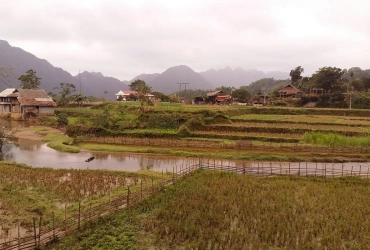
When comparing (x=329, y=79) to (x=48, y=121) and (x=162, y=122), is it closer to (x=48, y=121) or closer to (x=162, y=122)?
(x=162, y=122)

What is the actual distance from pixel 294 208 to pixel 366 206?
378 cm

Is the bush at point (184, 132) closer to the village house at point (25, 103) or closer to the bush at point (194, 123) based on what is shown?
the bush at point (194, 123)

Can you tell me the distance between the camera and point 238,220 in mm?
13656

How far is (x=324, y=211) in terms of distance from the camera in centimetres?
1470

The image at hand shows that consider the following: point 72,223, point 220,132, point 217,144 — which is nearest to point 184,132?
point 220,132

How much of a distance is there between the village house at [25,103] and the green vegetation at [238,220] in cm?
4231

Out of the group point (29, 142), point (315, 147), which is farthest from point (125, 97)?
point (315, 147)

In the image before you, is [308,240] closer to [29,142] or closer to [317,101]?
[29,142]

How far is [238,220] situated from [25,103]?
47.7 m

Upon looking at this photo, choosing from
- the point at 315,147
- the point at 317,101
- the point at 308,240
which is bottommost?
the point at 308,240

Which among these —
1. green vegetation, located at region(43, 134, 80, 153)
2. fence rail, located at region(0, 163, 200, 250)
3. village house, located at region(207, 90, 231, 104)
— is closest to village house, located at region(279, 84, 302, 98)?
village house, located at region(207, 90, 231, 104)

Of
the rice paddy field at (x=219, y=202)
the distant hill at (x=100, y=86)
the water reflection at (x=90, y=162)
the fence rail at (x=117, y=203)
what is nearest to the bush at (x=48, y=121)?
the water reflection at (x=90, y=162)

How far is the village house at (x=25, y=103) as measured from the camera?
50750 millimetres

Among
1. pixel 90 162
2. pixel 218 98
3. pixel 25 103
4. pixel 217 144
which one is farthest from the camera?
pixel 218 98
